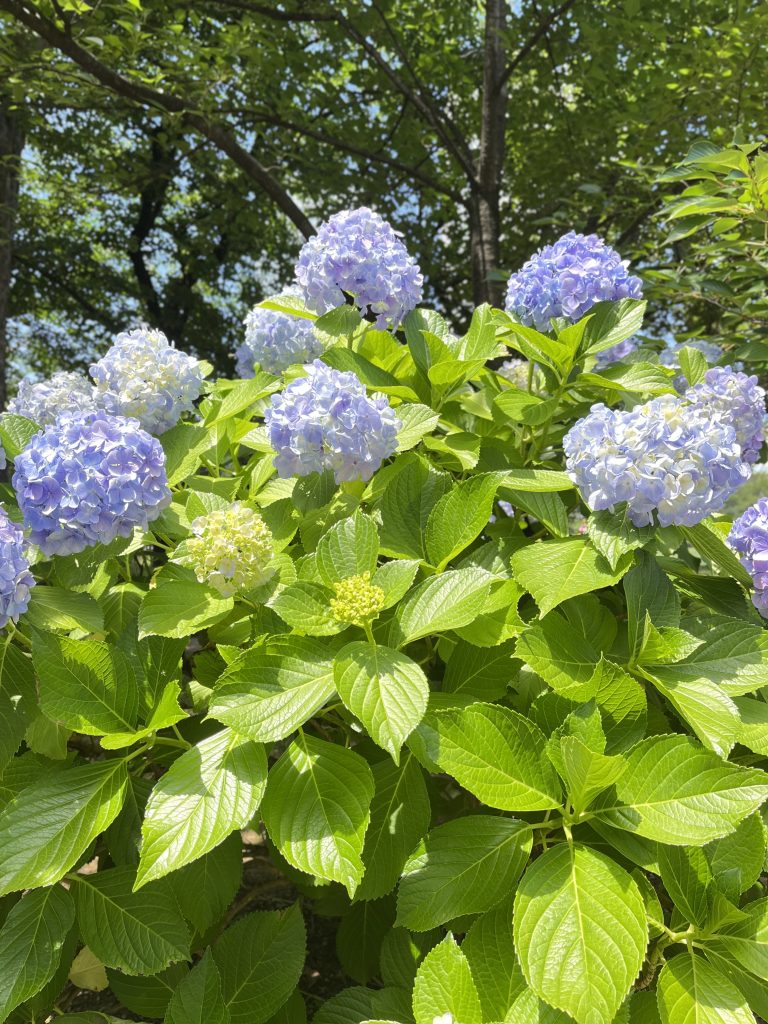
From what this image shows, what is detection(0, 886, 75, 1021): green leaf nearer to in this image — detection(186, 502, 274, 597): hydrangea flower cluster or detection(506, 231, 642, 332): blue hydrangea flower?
detection(186, 502, 274, 597): hydrangea flower cluster

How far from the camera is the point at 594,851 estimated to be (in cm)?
107

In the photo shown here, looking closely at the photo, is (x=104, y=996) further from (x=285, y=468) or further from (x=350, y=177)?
(x=350, y=177)

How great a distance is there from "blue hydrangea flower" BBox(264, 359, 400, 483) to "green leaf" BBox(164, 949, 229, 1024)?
2.96 feet

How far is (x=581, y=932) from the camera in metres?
0.98

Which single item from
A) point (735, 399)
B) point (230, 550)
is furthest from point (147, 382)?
point (735, 399)

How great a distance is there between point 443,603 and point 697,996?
638mm

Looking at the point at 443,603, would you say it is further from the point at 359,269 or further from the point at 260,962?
the point at 359,269

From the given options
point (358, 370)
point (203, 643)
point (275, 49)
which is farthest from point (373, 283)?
point (275, 49)

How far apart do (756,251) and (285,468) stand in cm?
253

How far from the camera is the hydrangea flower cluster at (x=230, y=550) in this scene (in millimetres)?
1313

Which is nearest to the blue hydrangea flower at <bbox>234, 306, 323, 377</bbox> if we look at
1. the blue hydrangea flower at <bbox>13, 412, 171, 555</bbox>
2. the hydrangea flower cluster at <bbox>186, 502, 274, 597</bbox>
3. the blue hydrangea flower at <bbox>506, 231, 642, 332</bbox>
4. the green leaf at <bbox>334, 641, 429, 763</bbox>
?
the blue hydrangea flower at <bbox>506, 231, 642, 332</bbox>

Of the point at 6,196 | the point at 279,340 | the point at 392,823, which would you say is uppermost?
the point at 6,196

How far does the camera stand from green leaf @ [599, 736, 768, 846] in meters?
1.01

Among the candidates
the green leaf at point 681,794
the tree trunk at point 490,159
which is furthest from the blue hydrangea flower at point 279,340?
the tree trunk at point 490,159
